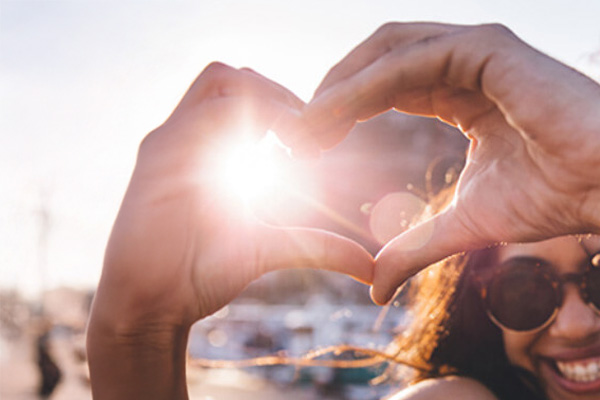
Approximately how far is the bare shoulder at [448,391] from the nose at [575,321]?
39cm

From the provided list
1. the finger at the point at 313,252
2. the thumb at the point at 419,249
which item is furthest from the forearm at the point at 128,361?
the thumb at the point at 419,249

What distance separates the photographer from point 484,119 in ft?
4.99

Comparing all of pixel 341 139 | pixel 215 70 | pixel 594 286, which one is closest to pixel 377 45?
pixel 341 139

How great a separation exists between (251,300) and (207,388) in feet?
48.1

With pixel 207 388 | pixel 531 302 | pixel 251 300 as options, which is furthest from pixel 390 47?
pixel 251 300

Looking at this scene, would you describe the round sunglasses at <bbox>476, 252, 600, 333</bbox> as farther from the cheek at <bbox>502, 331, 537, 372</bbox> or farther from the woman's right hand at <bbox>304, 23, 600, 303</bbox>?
the woman's right hand at <bbox>304, 23, 600, 303</bbox>

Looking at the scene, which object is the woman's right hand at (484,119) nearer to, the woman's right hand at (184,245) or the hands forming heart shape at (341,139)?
the hands forming heart shape at (341,139)

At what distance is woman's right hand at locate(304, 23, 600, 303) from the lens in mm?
1278

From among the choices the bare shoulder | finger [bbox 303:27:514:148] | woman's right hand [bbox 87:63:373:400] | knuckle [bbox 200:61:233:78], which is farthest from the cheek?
knuckle [bbox 200:61:233:78]

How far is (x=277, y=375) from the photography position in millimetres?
10805

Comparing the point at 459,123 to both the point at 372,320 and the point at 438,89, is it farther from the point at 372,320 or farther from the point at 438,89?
the point at 372,320

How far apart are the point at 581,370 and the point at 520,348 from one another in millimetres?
254

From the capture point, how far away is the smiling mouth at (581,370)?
231 cm

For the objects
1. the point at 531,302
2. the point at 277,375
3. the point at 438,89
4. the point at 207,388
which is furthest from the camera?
the point at 277,375
